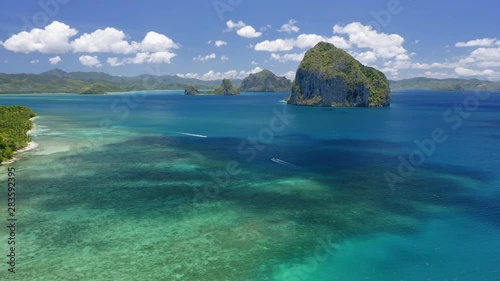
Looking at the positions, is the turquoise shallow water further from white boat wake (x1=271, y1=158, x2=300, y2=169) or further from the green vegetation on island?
the green vegetation on island

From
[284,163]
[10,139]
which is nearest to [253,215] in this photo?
[284,163]

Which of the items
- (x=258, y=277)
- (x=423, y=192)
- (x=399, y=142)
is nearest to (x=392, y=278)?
(x=258, y=277)

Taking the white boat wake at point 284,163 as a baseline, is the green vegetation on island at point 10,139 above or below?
above

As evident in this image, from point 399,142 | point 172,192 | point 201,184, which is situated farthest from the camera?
point 399,142

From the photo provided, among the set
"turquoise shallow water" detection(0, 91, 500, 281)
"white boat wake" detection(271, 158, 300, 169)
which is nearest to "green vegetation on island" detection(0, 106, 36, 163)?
"turquoise shallow water" detection(0, 91, 500, 281)

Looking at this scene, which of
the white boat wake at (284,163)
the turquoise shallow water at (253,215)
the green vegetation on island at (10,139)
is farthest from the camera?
the green vegetation on island at (10,139)

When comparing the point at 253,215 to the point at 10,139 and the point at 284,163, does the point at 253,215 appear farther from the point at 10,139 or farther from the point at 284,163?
the point at 10,139

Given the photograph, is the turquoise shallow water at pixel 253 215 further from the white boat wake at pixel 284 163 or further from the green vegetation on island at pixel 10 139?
the green vegetation on island at pixel 10 139

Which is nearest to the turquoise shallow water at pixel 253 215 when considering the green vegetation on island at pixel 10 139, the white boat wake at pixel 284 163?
the white boat wake at pixel 284 163

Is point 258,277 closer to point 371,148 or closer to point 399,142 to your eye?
point 371,148
